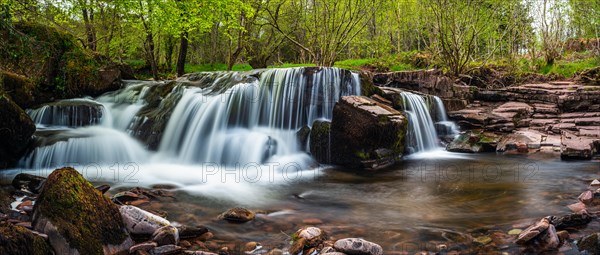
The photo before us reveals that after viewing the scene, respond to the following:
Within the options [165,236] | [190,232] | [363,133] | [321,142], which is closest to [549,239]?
[190,232]

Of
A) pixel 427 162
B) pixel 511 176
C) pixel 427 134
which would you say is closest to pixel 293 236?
pixel 511 176

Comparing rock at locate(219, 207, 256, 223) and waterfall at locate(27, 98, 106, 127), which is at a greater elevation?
waterfall at locate(27, 98, 106, 127)

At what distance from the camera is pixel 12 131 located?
29.2 feet

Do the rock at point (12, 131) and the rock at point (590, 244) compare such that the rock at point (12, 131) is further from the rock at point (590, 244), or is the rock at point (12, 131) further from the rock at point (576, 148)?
the rock at point (576, 148)

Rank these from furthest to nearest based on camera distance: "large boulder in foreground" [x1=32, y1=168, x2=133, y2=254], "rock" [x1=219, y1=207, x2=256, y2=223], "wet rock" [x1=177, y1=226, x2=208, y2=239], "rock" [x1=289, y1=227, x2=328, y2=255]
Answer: "rock" [x1=219, y1=207, x2=256, y2=223] → "wet rock" [x1=177, y1=226, x2=208, y2=239] → "rock" [x1=289, y1=227, x2=328, y2=255] → "large boulder in foreground" [x1=32, y1=168, x2=133, y2=254]

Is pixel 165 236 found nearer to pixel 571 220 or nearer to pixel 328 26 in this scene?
pixel 571 220

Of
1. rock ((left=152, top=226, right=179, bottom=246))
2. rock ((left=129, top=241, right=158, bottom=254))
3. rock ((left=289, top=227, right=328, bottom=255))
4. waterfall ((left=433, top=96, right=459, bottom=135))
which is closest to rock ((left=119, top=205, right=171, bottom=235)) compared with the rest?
rock ((left=152, top=226, right=179, bottom=246))

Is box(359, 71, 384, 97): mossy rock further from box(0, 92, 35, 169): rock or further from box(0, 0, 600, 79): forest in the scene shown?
box(0, 92, 35, 169): rock

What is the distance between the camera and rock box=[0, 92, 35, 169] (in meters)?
8.73

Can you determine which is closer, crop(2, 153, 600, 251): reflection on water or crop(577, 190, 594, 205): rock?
crop(2, 153, 600, 251): reflection on water

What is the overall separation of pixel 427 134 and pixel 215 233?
9983mm

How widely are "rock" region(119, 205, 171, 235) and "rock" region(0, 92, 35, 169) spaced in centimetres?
582

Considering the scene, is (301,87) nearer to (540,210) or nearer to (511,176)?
(511,176)

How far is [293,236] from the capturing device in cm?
504
